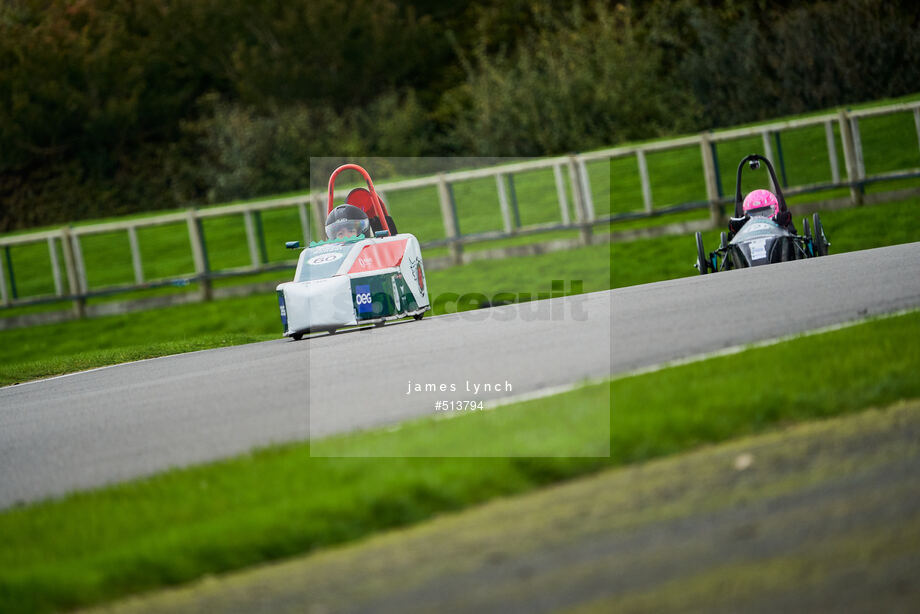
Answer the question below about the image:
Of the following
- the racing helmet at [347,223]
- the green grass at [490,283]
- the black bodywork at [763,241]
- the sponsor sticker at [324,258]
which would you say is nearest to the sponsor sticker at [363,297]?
the sponsor sticker at [324,258]

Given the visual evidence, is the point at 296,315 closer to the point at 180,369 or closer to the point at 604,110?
the point at 180,369

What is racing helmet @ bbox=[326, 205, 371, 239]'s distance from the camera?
1441cm

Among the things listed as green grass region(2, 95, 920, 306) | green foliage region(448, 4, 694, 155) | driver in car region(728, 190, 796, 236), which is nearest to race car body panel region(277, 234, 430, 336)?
driver in car region(728, 190, 796, 236)

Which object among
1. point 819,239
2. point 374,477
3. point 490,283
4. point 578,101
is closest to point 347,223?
point 819,239

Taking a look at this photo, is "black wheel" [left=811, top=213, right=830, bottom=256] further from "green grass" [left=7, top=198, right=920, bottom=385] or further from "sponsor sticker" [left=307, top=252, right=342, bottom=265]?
"sponsor sticker" [left=307, top=252, right=342, bottom=265]

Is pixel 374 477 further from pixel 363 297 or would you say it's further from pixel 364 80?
pixel 364 80

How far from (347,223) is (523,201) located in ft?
31.0

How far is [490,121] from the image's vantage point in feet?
100

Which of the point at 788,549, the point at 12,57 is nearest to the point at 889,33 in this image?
the point at 12,57

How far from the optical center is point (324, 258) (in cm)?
1353

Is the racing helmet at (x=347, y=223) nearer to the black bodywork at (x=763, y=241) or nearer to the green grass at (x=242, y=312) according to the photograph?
the black bodywork at (x=763, y=241)

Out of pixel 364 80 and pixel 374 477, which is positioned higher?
pixel 364 80

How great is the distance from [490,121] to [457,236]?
8237 mm

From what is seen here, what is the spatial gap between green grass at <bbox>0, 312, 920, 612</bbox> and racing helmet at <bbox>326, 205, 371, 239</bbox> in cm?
724
